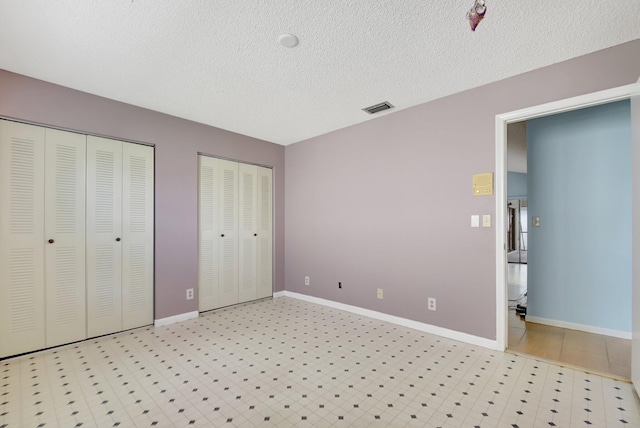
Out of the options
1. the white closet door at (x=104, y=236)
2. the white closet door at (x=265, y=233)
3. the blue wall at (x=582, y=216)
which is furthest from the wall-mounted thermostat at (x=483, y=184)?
the white closet door at (x=104, y=236)

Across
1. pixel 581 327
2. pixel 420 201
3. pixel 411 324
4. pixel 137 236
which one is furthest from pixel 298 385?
pixel 581 327

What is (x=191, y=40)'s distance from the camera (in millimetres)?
2139

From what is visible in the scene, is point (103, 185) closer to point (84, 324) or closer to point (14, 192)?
point (14, 192)

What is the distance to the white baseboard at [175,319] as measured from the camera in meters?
3.45

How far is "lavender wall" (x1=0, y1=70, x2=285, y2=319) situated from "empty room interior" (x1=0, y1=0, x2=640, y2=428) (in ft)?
0.08

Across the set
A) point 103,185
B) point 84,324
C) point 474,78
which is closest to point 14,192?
point 103,185

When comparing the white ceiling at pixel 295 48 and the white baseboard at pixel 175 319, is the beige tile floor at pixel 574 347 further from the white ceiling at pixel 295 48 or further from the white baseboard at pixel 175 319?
the white baseboard at pixel 175 319

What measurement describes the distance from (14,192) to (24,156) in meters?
0.35

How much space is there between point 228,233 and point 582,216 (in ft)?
14.8

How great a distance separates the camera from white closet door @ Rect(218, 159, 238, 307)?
414cm

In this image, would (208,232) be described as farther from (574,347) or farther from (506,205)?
(574,347)

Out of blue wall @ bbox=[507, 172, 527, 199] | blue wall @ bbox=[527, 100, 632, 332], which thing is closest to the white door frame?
blue wall @ bbox=[527, 100, 632, 332]

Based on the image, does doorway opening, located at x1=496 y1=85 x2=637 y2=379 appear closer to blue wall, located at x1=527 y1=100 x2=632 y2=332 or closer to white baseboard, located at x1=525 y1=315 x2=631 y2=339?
white baseboard, located at x1=525 y1=315 x2=631 y2=339

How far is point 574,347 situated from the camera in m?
2.82
